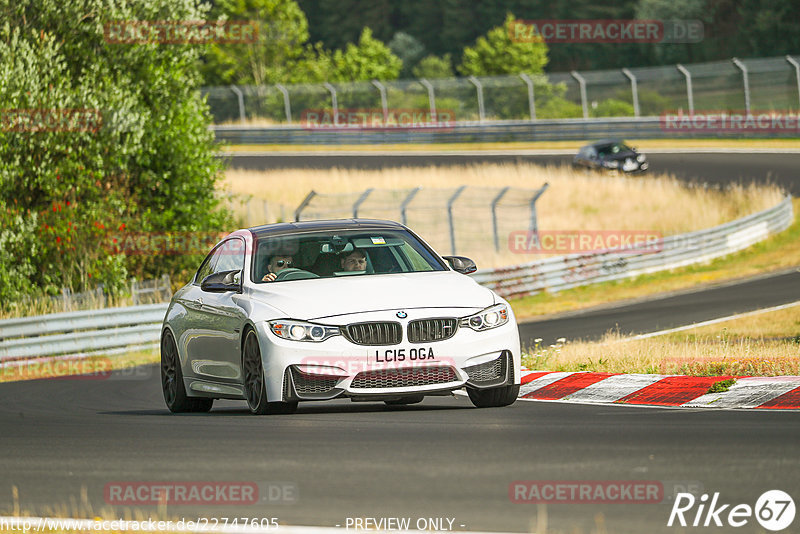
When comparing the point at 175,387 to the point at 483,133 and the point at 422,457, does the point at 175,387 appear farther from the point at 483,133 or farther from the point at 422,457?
the point at 483,133

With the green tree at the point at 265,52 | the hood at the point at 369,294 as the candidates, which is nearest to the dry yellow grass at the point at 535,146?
the green tree at the point at 265,52

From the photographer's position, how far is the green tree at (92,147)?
26469 millimetres

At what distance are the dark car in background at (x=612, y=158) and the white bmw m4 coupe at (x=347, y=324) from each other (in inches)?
1437

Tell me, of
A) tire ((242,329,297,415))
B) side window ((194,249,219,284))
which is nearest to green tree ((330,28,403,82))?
side window ((194,249,219,284))

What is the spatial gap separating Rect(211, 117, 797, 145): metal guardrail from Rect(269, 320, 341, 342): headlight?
43394mm

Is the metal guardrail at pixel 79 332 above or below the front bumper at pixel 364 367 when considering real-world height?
below

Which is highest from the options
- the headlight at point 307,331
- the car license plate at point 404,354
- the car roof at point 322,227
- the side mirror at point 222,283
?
the car roof at point 322,227

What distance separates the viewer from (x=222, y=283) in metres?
11.0

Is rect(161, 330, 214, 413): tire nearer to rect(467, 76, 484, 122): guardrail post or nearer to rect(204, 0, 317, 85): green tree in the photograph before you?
rect(467, 76, 484, 122): guardrail post

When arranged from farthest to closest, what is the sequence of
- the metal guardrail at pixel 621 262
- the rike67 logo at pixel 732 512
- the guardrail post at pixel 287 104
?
the guardrail post at pixel 287 104, the metal guardrail at pixel 621 262, the rike67 logo at pixel 732 512

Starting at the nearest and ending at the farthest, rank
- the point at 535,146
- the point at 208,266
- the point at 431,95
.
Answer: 1. the point at 208,266
2. the point at 535,146
3. the point at 431,95

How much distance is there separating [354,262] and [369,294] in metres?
0.98

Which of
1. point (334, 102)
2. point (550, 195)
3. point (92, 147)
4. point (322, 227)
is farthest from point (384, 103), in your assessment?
point (322, 227)

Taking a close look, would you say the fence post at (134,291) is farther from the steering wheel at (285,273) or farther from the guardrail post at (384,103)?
the guardrail post at (384,103)
